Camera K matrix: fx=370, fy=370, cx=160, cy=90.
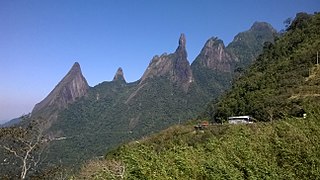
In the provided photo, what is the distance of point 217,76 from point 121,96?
32.0 meters

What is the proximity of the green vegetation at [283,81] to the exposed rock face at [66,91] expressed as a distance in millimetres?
80153

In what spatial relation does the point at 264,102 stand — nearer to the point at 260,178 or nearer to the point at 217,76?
the point at 260,178

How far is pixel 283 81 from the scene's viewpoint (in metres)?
33.2

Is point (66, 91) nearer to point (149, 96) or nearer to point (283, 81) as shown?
point (149, 96)

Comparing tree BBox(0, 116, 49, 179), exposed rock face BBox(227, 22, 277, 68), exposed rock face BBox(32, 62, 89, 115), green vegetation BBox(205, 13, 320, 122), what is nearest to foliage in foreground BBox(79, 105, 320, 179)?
tree BBox(0, 116, 49, 179)

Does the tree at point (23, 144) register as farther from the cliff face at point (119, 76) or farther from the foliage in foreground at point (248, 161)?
the cliff face at point (119, 76)

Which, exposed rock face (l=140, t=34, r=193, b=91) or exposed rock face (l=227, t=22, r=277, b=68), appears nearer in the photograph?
exposed rock face (l=140, t=34, r=193, b=91)

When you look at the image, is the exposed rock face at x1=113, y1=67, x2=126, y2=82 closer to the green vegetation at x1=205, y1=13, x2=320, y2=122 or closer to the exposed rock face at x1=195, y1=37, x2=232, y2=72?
the exposed rock face at x1=195, y1=37, x2=232, y2=72

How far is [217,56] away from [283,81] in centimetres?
7722

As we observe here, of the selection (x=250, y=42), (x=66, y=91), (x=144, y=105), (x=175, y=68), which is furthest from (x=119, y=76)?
(x=250, y=42)

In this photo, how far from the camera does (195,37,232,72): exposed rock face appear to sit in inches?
4294

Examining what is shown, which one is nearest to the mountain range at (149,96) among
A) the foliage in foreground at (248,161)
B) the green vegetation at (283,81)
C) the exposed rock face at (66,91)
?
the exposed rock face at (66,91)

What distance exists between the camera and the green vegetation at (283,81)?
27.2 meters

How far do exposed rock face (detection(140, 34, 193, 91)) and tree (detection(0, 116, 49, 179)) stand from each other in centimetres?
9246
